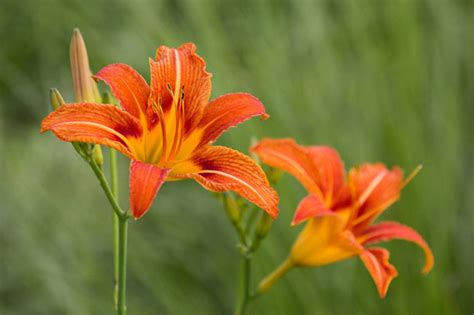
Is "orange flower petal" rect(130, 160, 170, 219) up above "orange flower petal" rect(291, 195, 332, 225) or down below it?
above

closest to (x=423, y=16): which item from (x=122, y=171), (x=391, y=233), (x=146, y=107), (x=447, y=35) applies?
(x=447, y=35)

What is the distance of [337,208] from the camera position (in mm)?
1228

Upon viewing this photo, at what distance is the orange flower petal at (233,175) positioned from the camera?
35.1 inches

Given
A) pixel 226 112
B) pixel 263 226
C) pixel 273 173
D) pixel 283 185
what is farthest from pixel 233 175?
pixel 283 185

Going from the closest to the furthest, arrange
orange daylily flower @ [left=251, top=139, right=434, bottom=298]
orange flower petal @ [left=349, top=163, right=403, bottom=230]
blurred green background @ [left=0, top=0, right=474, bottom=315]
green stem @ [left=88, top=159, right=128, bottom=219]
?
green stem @ [left=88, top=159, right=128, bottom=219], orange daylily flower @ [left=251, top=139, right=434, bottom=298], orange flower petal @ [left=349, top=163, right=403, bottom=230], blurred green background @ [left=0, top=0, right=474, bottom=315]

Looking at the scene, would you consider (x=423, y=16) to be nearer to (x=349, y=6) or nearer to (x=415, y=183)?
(x=349, y=6)

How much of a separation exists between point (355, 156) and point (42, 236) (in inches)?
40.8

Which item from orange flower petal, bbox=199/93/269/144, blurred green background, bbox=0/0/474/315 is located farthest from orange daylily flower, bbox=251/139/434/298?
blurred green background, bbox=0/0/474/315

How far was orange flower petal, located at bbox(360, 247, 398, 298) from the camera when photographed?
1.02 meters

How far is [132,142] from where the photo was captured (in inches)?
39.4

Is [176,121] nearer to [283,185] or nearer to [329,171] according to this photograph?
[329,171]

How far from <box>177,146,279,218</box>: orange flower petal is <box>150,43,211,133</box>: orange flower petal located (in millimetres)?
74

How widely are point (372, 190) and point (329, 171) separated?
0.26ft

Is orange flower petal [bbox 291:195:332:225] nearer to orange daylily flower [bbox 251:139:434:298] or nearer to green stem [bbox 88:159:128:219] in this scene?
orange daylily flower [bbox 251:139:434:298]
